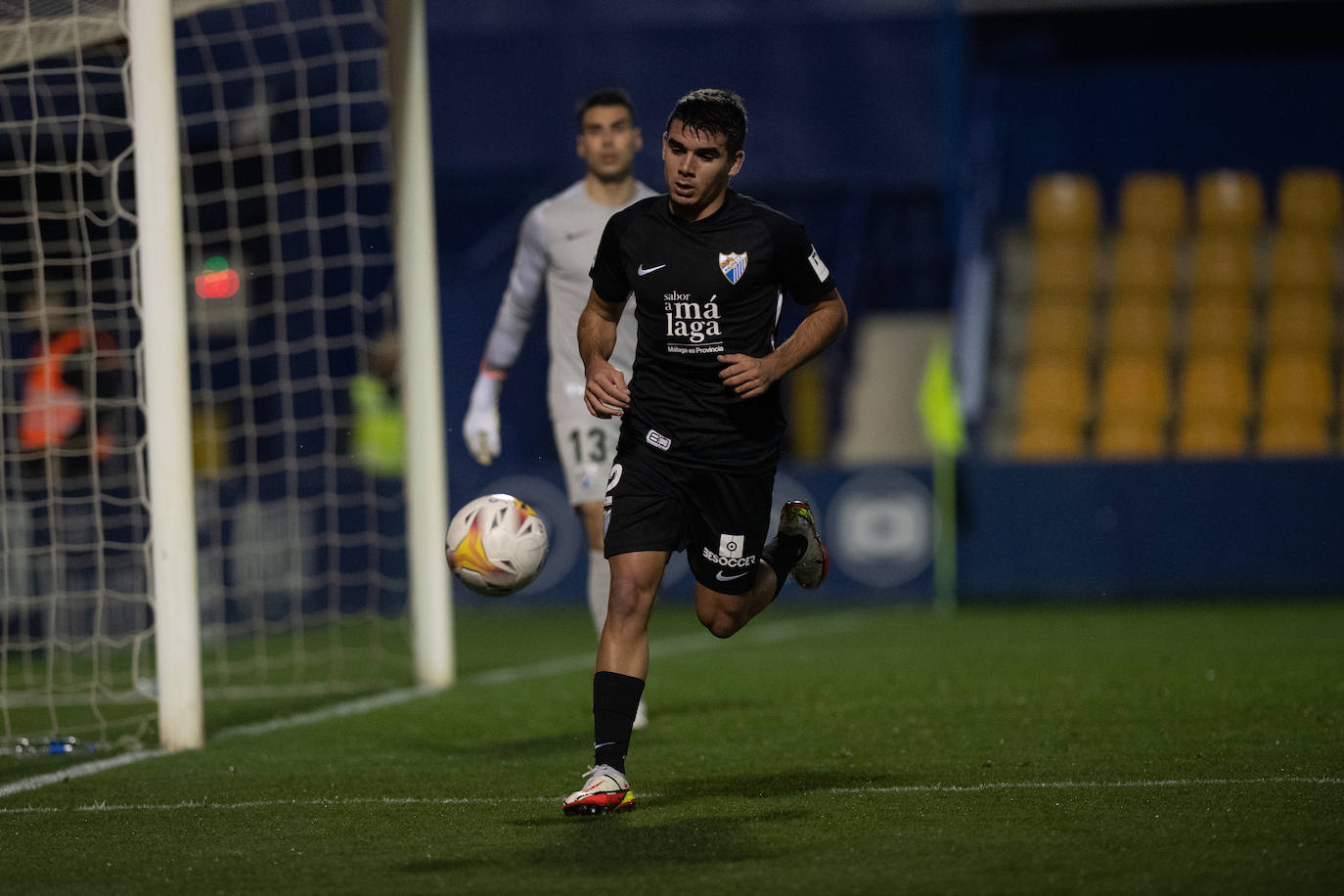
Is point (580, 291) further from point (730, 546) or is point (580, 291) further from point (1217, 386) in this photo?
point (1217, 386)

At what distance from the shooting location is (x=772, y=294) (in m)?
5.23

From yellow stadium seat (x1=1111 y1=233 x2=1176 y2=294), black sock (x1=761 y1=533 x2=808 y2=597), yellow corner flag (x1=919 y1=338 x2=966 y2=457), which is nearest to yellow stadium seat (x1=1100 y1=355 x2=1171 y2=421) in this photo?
yellow stadium seat (x1=1111 y1=233 x2=1176 y2=294)

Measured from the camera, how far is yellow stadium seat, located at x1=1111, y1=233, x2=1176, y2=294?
636 inches

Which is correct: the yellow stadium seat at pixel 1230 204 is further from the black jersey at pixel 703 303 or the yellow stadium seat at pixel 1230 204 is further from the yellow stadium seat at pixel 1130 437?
the black jersey at pixel 703 303

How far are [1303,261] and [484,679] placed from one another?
9.58 metres

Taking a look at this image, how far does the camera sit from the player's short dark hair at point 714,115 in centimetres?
500

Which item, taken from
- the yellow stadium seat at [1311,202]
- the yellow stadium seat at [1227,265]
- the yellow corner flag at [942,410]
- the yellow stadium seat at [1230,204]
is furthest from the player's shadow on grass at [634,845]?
the yellow stadium seat at [1311,202]

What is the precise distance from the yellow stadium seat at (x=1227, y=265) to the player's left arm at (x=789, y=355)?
1157cm

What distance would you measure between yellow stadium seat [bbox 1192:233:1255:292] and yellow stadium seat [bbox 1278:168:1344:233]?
0.44 metres

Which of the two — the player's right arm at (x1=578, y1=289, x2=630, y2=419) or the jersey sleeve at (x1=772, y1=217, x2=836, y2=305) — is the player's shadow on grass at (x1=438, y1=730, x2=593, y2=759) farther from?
the jersey sleeve at (x1=772, y1=217, x2=836, y2=305)

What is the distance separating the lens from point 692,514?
525 centimetres

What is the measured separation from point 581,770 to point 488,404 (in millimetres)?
1806

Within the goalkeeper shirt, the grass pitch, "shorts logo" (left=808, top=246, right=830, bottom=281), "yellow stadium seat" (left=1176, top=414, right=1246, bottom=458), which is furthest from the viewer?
"yellow stadium seat" (left=1176, top=414, right=1246, bottom=458)

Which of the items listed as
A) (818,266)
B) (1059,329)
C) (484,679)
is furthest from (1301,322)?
(818,266)
